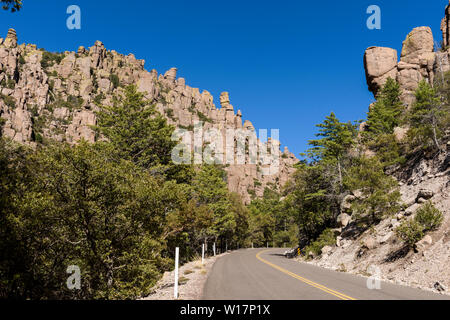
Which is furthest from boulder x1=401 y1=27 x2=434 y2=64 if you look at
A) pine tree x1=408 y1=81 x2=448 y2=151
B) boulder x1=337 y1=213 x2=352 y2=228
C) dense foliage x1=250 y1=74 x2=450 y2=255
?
boulder x1=337 y1=213 x2=352 y2=228

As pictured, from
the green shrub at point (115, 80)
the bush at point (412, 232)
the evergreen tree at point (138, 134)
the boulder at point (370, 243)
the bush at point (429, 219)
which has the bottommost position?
the boulder at point (370, 243)

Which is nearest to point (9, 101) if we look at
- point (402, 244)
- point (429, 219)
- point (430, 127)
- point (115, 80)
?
point (115, 80)

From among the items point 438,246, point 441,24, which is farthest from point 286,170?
A: point 438,246

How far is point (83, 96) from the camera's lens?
136 m

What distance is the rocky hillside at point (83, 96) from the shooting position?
101 m

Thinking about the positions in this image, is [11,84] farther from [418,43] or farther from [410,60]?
[418,43]

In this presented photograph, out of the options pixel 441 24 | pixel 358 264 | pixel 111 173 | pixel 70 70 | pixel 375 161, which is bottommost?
pixel 358 264

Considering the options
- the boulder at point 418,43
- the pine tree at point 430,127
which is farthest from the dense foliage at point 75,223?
the boulder at point 418,43

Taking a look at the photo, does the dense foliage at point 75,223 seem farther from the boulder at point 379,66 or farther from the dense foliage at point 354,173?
the boulder at point 379,66

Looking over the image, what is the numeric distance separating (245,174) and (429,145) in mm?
116865

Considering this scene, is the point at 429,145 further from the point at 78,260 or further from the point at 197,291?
the point at 78,260

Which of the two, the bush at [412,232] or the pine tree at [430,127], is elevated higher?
the pine tree at [430,127]

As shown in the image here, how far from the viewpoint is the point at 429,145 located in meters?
25.0

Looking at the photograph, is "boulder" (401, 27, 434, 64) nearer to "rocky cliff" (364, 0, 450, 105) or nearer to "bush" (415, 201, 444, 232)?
"rocky cliff" (364, 0, 450, 105)
